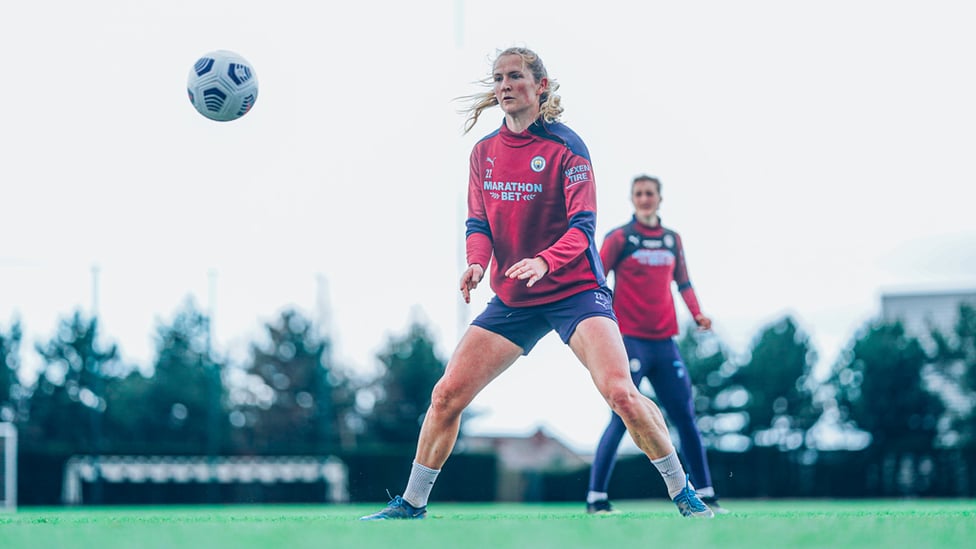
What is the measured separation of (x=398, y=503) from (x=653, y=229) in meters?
3.42

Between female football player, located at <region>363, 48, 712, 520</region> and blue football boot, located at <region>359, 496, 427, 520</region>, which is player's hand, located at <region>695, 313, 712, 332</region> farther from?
blue football boot, located at <region>359, 496, 427, 520</region>

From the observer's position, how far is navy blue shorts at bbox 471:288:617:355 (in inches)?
242

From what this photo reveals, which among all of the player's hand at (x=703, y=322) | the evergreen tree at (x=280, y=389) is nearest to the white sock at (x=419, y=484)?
the player's hand at (x=703, y=322)

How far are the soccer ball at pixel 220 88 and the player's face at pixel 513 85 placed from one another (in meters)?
1.92

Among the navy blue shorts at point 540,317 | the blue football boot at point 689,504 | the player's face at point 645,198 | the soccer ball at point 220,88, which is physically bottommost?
the blue football boot at point 689,504

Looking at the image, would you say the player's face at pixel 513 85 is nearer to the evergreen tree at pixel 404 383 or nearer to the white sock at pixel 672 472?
the white sock at pixel 672 472

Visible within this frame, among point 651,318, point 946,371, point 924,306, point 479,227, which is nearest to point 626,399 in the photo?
point 479,227

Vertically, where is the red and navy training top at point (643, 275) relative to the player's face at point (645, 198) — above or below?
below

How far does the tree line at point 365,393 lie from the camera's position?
30422 millimetres

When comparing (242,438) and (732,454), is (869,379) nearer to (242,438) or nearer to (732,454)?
(732,454)

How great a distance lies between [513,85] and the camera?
6.29 m

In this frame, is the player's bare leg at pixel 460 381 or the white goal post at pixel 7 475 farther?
the white goal post at pixel 7 475

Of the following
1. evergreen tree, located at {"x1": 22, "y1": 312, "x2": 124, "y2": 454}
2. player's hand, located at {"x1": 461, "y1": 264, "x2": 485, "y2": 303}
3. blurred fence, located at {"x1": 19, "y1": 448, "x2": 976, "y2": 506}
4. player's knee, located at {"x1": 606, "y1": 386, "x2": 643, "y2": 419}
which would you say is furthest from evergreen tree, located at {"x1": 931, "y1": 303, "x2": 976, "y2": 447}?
player's hand, located at {"x1": 461, "y1": 264, "x2": 485, "y2": 303}

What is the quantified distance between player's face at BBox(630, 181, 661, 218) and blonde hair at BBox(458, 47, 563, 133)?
2435 millimetres
